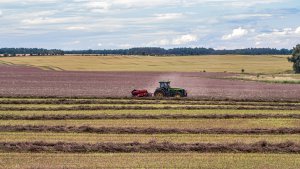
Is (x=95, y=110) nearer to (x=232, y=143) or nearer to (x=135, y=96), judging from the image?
(x=135, y=96)

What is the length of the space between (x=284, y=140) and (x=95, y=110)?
15537 millimetres

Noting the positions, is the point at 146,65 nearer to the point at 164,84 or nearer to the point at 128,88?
the point at 128,88

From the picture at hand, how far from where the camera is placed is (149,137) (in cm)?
2441

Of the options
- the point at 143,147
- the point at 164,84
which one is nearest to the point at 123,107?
the point at 164,84

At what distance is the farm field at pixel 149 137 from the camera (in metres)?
19.2

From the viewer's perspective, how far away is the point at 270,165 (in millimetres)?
18562

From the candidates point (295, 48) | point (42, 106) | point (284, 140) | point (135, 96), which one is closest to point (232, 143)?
point (284, 140)

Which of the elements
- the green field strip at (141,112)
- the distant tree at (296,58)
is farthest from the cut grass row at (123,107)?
the distant tree at (296,58)

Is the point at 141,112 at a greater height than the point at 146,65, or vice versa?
the point at 141,112

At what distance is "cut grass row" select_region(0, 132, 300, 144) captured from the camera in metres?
23.3

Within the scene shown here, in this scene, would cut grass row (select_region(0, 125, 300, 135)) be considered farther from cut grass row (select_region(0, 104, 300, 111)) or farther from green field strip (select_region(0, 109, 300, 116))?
cut grass row (select_region(0, 104, 300, 111))

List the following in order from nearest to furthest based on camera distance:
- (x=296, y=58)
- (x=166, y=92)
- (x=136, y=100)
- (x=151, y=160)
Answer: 1. (x=151, y=160)
2. (x=136, y=100)
3. (x=166, y=92)
4. (x=296, y=58)

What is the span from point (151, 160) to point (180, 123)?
10.3m

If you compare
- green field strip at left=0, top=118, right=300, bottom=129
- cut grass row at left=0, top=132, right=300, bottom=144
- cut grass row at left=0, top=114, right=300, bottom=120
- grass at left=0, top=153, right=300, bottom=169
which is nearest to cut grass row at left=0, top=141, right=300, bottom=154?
grass at left=0, top=153, right=300, bottom=169
